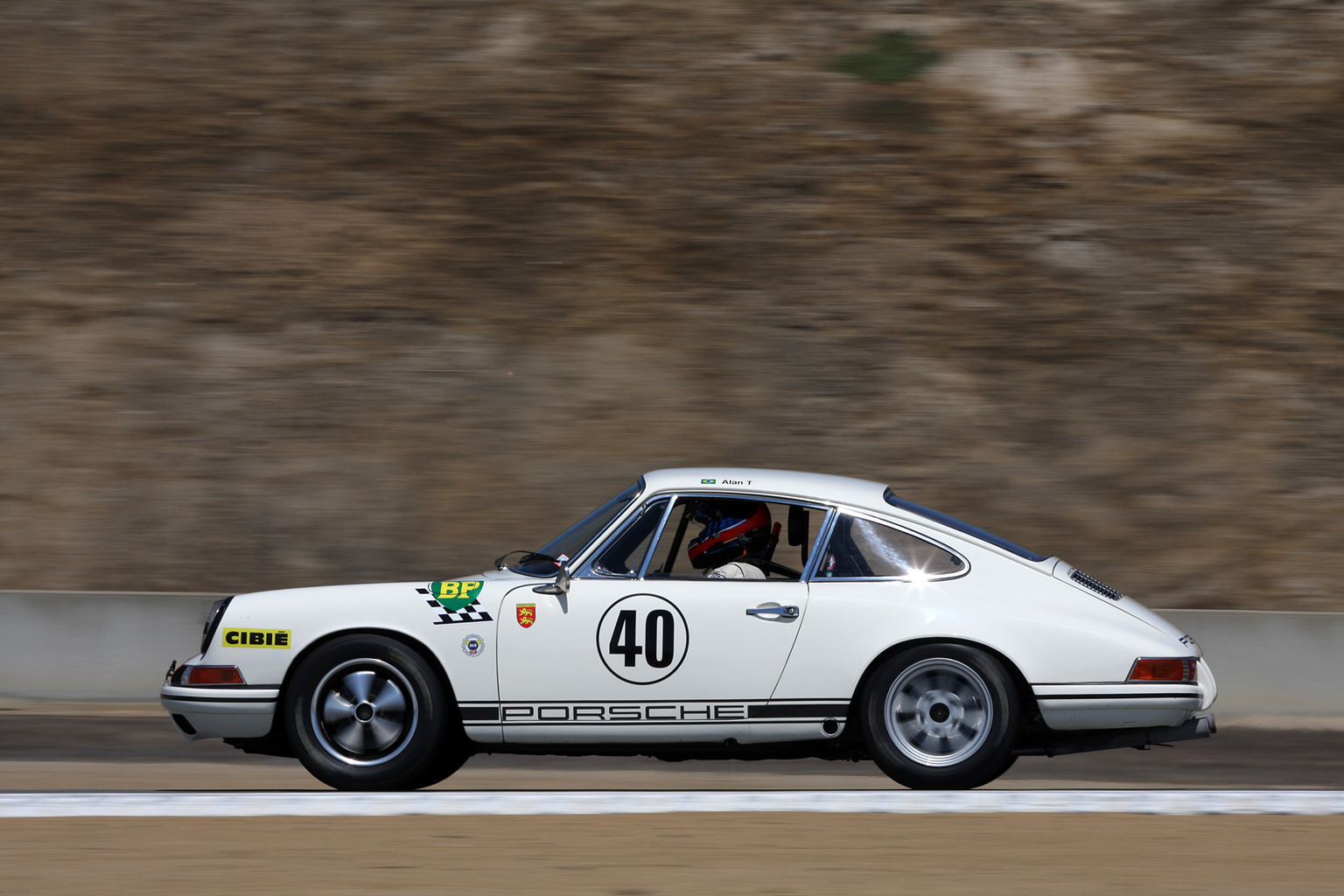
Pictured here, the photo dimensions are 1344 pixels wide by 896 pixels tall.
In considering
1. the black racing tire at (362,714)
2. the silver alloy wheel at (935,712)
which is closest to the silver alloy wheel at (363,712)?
the black racing tire at (362,714)

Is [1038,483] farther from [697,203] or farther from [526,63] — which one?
[526,63]

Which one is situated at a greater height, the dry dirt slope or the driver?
the dry dirt slope

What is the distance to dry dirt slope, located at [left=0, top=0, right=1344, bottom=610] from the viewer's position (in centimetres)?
1241

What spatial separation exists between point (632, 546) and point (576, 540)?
0.36 m

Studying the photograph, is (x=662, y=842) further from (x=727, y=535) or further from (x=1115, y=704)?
(x=1115, y=704)

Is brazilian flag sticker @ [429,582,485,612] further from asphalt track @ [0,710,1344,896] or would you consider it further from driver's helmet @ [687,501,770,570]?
driver's helmet @ [687,501,770,570]

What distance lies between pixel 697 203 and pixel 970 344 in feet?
11.8

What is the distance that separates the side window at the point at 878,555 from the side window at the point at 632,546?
31.1 inches

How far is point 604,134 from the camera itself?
16406mm

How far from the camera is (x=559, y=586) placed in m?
6.17

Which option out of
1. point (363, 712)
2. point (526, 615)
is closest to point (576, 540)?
point (526, 615)

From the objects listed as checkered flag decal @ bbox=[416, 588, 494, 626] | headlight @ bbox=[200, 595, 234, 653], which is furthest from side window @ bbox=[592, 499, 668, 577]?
headlight @ bbox=[200, 595, 234, 653]

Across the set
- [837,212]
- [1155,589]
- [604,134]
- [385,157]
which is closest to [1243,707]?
[1155,589]

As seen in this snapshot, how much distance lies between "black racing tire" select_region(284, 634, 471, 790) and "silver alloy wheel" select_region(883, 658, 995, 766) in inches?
78.2
